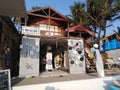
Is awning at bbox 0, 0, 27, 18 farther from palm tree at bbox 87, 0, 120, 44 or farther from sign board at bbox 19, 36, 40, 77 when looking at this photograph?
palm tree at bbox 87, 0, 120, 44

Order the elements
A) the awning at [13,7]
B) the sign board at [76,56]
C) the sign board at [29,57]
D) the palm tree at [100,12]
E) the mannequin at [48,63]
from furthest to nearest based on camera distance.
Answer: the palm tree at [100,12] → the mannequin at [48,63] → the sign board at [76,56] → the sign board at [29,57] → the awning at [13,7]

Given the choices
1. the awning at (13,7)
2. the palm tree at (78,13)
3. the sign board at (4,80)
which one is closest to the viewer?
the awning at (13,7)

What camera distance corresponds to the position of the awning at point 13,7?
5775mm

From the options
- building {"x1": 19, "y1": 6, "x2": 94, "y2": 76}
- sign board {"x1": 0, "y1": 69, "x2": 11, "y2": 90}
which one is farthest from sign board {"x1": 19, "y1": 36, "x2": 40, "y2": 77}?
sign board {"x1": 0, "y1": 69, "x2": 11, "y2": 90}

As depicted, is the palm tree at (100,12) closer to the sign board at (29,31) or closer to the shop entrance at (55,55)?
the shop entrance at (55,55)

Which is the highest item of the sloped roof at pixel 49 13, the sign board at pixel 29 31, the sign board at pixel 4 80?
the sloped roof at pixel 49 13

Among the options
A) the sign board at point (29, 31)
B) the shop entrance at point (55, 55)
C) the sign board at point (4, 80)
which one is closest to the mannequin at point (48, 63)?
the shop entrance at point (55, 55)

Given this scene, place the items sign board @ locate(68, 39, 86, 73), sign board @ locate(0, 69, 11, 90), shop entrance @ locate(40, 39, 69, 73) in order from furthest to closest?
shop entrance @ locate(40, 39, 69, 73), sign board @ locate(68, 39, 86, 73), sign board @ locate(0, 69, 11, 90)

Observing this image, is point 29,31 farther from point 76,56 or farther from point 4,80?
point 4,80

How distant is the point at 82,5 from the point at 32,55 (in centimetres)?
1492

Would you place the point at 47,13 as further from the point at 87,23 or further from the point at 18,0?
the point at 18,0

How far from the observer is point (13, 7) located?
635 cm

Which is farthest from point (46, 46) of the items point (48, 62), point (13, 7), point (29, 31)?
point (13, 7)

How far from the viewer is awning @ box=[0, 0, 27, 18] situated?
5775 mm
